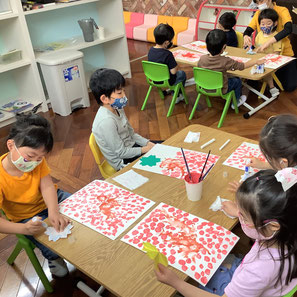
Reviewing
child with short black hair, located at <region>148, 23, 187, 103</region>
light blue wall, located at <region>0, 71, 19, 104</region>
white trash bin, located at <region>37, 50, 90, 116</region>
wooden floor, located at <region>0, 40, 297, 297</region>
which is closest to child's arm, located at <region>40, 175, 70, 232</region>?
wooden floor, located at <region>0, 40, 297, 297</region>

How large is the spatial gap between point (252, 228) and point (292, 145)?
55 centimetres

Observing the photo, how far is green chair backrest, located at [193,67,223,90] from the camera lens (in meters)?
3.16

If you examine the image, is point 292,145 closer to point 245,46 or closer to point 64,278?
point 64,278

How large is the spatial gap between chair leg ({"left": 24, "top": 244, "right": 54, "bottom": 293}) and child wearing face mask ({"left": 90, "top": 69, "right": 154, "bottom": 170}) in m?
0.74

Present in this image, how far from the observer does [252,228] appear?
3.58ft

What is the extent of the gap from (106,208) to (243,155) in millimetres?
779

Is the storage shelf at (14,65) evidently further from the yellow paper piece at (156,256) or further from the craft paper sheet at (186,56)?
the yellow paper piece at (156,256)

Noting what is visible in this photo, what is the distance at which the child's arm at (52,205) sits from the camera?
139 centimetres

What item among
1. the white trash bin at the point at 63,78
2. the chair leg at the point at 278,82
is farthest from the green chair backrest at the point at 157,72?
the chair leg at the point at 278,82

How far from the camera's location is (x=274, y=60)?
10.9ft

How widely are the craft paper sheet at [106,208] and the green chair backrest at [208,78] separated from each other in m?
1.95

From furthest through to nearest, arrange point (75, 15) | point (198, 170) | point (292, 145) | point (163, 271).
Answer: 1. point (75, 15)
2. point (198, 170)
3. point (292, 145)
4. point (163, 271)

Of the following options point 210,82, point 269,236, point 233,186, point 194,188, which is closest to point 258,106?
point 210,82

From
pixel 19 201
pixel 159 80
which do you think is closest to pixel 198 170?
pixel 19 201
